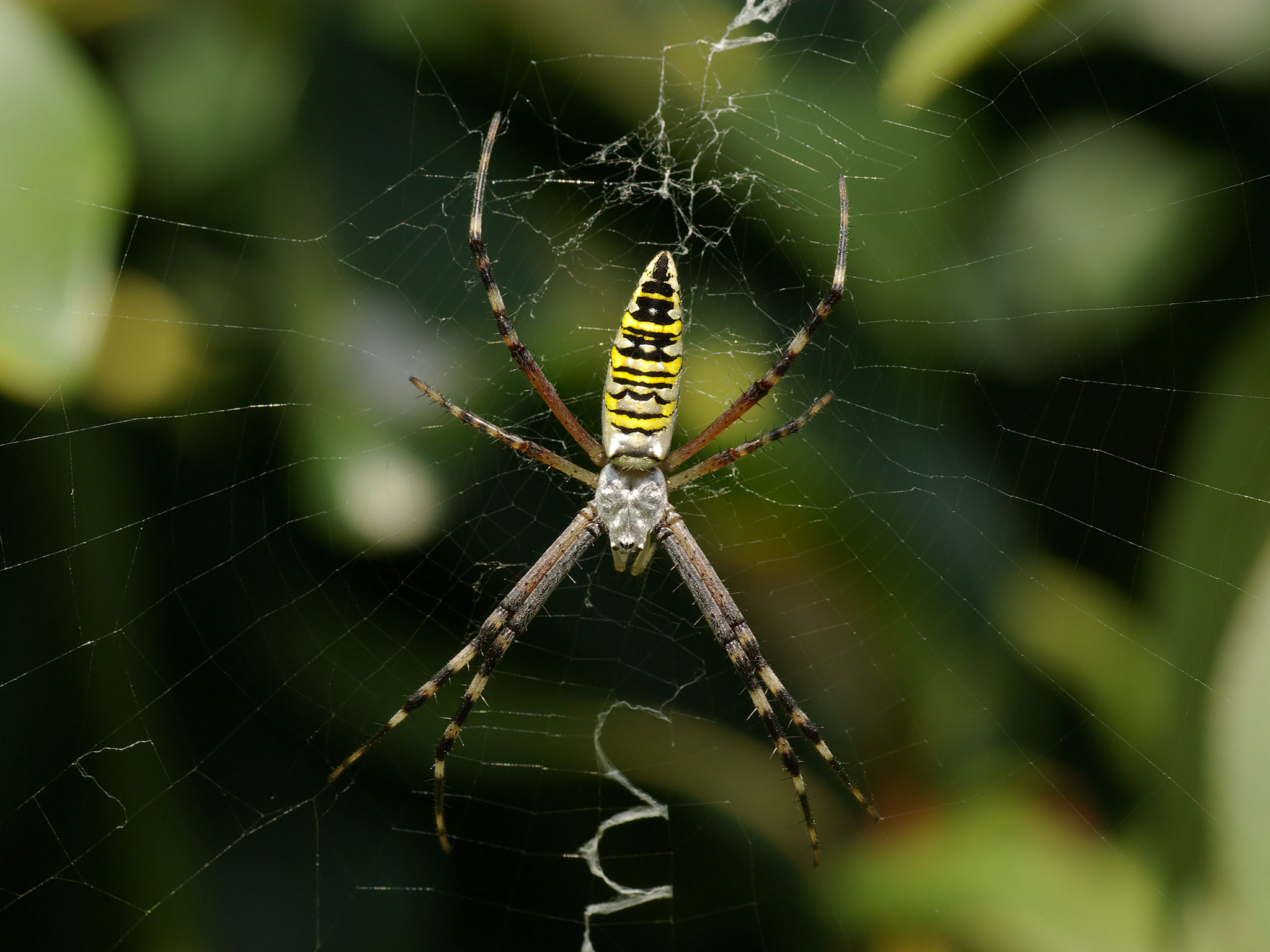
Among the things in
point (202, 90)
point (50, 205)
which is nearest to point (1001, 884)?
point (50, 205)

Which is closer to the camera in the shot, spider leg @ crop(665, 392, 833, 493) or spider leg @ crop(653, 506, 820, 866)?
spider leg @ crop(665, 392, 833, 493)

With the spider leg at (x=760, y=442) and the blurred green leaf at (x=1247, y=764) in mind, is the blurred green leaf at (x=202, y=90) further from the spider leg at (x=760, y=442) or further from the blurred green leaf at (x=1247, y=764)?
the blurred green leaf at (x=1247, y=764)

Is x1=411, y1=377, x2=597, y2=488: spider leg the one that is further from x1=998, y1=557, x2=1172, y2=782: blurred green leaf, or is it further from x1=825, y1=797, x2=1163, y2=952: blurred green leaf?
x1=825, y1=797, x2=1163, y2=952: blurred green leaf

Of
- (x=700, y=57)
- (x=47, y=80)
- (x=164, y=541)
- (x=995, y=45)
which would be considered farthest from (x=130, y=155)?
(x=995, y=45)

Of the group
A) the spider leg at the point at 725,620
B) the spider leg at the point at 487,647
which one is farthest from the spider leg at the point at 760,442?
the spider leg at the point at 487,647

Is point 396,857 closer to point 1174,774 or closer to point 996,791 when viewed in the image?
point 996,791

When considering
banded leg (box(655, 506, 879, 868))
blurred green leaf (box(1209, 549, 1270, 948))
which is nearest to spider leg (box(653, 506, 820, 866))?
banded leg (box(655, 506, 879, 868))

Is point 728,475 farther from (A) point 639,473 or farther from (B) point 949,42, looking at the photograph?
(B) point 949,42
